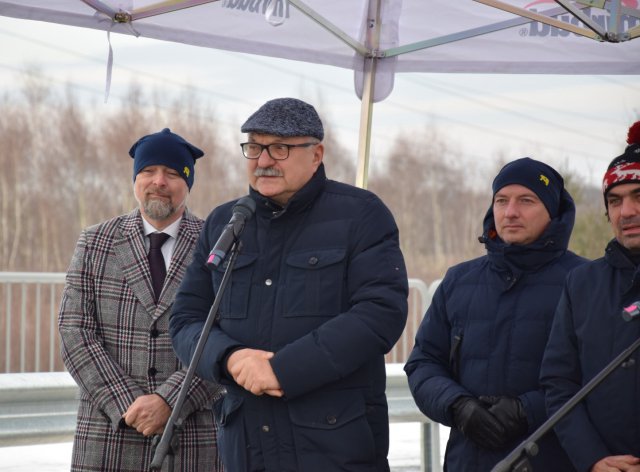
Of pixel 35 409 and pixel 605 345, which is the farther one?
pixel 35 409

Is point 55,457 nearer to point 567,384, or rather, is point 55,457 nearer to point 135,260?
point 135,260

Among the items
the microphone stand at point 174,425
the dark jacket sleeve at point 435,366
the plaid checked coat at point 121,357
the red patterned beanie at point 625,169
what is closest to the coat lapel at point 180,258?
the plaid checked coat at point 121,357

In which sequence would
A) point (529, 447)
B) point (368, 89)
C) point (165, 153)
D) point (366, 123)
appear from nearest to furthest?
1. point (529, 447)
2. point (165, 153)
3. point (368, 89)
4. point (366, 123)

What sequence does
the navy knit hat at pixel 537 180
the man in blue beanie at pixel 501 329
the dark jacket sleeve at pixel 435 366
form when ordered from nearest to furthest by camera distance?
the man in blue beanie at pixel 501 329
the dark jacket sleeve at pixel 435 366
the navy knit hat at pixel 537 180

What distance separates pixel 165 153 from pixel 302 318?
3.77 ft

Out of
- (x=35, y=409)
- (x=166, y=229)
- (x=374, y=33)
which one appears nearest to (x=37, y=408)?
(x=35, y=409)

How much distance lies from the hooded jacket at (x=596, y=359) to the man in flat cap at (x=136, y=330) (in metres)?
1.34

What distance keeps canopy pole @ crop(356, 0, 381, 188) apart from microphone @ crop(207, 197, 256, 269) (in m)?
2.42

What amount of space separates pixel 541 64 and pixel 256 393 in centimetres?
296

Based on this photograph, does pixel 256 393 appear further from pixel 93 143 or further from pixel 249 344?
pixel 93 143

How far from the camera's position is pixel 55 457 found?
7.67m

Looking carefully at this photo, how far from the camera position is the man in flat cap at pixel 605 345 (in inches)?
119

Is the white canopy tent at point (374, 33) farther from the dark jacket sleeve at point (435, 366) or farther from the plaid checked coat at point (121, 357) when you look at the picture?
the dark jacket sleeve at point (435, 366)

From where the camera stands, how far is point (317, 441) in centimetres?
306
